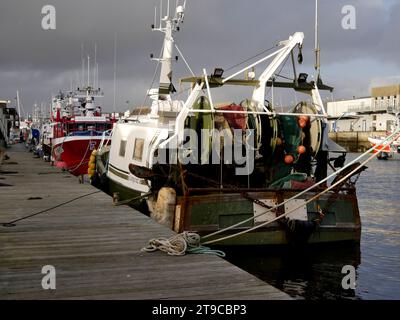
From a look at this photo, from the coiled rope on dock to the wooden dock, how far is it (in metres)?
0.16

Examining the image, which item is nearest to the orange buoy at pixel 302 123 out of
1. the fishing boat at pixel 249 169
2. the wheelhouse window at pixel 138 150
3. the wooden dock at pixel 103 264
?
the fishing boat at pixel 249 169

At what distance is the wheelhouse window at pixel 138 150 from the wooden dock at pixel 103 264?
3666 millimetres

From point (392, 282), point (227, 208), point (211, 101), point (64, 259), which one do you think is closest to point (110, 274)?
point (64, 259)

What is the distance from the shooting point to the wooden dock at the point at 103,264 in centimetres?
616

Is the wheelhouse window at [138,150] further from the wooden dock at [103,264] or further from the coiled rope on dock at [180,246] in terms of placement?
the coiled rope on dock at [180,246]

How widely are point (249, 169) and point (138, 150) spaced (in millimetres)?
4293

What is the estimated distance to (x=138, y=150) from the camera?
16266 mm

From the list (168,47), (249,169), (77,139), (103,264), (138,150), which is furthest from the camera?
(77,139)

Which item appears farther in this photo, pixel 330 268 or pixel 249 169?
pixel 249 169


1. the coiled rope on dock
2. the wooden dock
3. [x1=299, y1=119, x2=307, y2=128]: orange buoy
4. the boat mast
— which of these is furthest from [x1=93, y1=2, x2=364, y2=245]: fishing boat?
the boat mast

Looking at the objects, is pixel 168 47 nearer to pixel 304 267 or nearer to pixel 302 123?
pixel 302 123

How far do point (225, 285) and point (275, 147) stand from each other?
7630 millimetres

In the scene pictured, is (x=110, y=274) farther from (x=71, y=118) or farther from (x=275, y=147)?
(x=71, y=118)

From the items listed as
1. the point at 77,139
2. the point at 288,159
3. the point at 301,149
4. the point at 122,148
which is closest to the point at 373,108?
the point at 77,139
